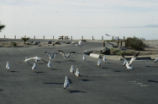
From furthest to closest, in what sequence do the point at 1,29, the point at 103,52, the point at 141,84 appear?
the point at 1,29 → the point at 103,52 → the point at 141,84

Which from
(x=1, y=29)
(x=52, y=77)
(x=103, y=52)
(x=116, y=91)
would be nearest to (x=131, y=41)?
(x=103, y=52)

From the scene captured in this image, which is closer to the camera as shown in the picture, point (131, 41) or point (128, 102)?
point (128, 102)

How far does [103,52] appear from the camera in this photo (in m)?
41.2

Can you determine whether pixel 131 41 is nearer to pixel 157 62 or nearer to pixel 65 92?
pixel 157 62

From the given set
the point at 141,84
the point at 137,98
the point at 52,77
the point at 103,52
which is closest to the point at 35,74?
the point at 52,77

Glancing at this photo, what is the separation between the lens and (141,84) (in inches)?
761

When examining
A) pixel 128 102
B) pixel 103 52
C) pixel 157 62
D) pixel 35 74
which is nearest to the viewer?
pixel 128 102

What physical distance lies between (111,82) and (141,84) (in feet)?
5.70

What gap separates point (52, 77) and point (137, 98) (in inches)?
311

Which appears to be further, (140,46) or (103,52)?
(140,46)

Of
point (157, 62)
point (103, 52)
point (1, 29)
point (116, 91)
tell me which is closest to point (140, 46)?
point (103, 52)

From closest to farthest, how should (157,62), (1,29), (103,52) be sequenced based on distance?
(157,62), (103,52), (1,29)

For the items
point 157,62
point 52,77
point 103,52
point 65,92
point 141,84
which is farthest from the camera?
point 103,52

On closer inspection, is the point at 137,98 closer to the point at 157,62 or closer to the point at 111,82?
the point at 111,82
